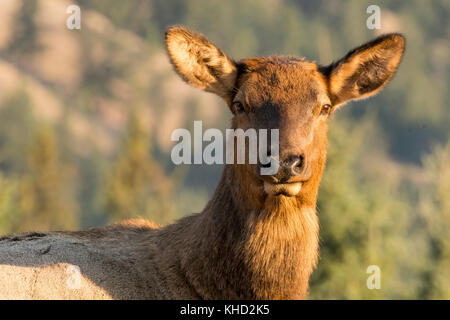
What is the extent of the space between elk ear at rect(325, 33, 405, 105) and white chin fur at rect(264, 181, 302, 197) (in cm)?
171

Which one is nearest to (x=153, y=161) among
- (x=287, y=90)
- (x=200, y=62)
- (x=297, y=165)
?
(x=200, y=62)

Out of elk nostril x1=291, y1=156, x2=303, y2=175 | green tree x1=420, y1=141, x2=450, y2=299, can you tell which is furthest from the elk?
green tree x1=420, y1=141, x2=450, y2=299

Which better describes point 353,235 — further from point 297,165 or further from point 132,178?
point 132,178

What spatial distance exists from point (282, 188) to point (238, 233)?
88cm

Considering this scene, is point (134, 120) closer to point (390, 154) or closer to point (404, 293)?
point (404, 293)

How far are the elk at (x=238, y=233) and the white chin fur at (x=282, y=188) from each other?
13 mm

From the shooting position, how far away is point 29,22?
172 metres

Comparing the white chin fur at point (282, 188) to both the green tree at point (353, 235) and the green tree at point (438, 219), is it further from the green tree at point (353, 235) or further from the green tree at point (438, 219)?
the green tree at point (438, 219)

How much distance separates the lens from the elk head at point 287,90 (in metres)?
8.33

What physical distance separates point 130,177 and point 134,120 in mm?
6817

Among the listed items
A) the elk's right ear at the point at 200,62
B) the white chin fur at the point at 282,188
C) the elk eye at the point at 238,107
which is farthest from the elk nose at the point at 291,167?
the elk's right ear at the point at 200,62

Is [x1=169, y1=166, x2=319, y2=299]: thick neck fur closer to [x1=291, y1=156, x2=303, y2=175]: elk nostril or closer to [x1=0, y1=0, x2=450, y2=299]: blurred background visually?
[x1=291, y1=156, x2=303, y2=175]: elk nostril

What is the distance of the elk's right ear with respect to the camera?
941 cm
